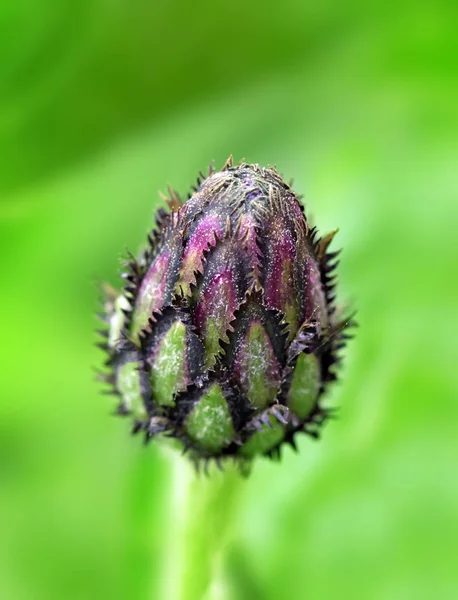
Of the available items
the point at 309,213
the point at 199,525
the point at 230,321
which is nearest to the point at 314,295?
the point at 230,321

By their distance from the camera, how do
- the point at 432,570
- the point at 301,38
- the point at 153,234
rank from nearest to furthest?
the point at 153,234
the point at 432,570
the point at 301,38

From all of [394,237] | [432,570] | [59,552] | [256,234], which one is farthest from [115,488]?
[256,234]

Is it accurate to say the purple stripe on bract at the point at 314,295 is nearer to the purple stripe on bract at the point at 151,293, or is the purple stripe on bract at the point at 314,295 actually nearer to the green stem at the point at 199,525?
the purple stripe on bract at the point at 151,293

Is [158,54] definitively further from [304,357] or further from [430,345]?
[304,357]

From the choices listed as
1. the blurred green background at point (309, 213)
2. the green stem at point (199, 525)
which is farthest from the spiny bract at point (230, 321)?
the blurred green background at point (309, 213)

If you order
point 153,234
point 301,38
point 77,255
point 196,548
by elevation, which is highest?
point 301,38

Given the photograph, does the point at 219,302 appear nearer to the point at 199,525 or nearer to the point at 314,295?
the point at 314,295
